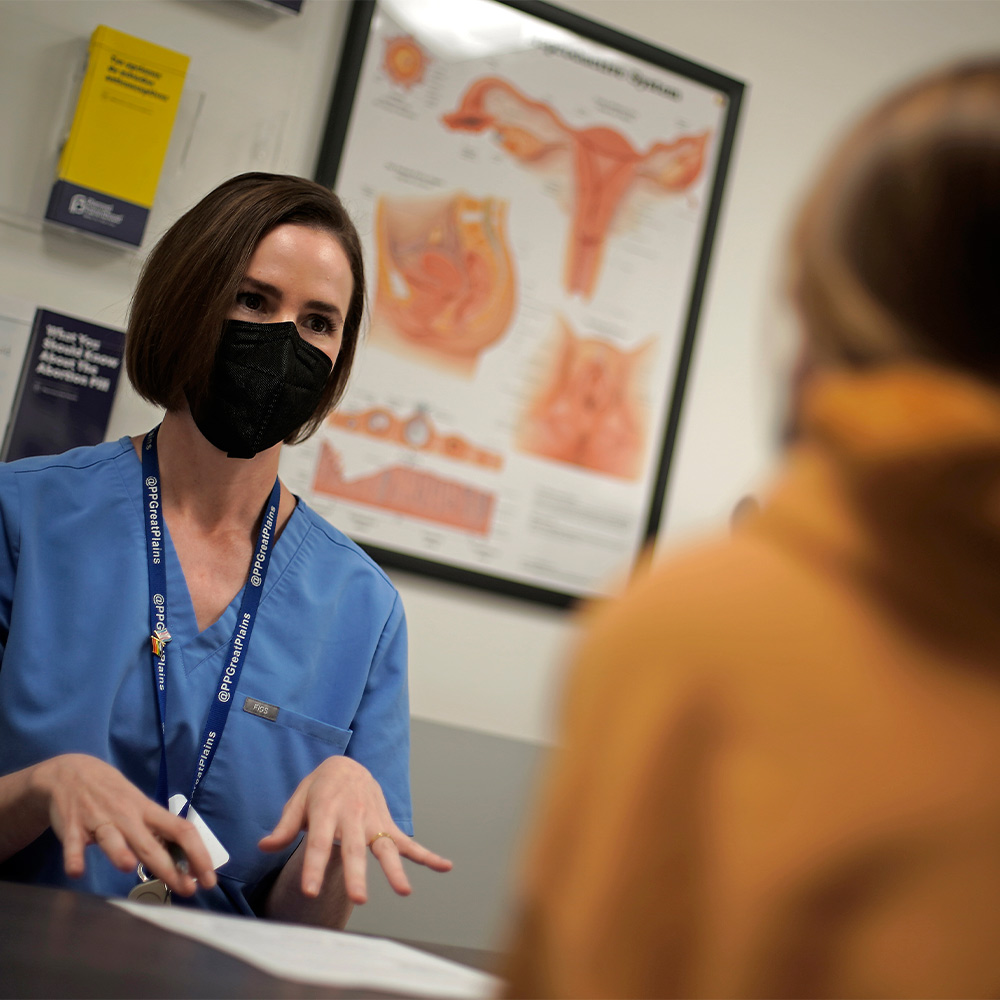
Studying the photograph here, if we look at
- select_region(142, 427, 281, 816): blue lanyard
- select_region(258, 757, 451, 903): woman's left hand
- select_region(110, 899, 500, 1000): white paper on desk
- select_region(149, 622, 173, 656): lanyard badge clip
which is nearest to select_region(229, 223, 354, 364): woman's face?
select_region(142, 427, 281, 816): blue lanyard

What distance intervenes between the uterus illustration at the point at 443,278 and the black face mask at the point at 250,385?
0.49 metres

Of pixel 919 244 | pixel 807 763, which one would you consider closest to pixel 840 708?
pixel 807 763

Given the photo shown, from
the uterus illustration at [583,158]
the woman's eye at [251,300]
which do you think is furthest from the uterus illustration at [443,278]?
the woman's eye at [251,300]

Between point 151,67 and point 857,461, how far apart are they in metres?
1.50

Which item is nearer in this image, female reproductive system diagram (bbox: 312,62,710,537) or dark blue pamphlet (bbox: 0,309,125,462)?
dark blue pamphlet (bbox: 0,309,125,462)

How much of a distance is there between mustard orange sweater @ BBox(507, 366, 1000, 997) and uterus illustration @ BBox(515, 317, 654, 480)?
1493 millimetres

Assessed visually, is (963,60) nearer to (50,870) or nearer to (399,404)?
(50,870)

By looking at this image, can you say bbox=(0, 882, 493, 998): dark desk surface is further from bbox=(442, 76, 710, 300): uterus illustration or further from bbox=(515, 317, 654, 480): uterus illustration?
bbox=(442, 76, 710, 300): uterus illustration

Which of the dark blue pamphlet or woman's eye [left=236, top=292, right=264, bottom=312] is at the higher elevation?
woman's eye [left=236, top=292, right=264, bottom=312]

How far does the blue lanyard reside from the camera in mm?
1069

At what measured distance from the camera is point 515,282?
5.82ft

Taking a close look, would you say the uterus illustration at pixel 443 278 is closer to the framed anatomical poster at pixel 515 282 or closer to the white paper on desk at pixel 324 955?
the framed anatomical poster at pixel 515 282

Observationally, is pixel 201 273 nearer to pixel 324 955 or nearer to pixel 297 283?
pixel 297 283

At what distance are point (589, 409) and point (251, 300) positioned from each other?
0.78m
